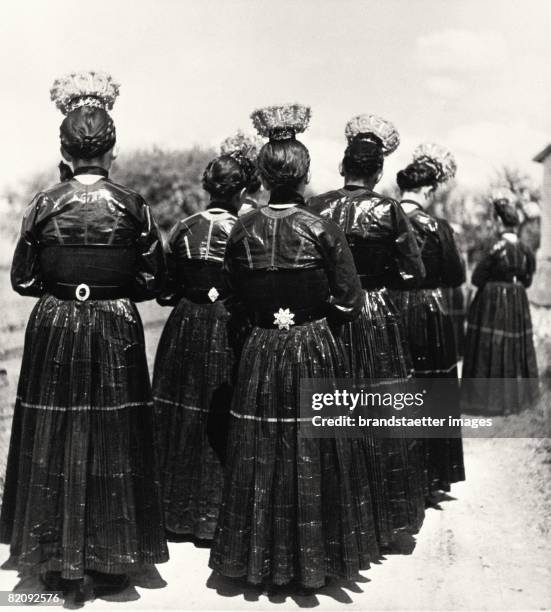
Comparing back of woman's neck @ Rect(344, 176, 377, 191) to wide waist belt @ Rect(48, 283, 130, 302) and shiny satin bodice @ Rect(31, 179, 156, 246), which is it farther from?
wide waist belt @ Rect(48, 283, 130, 302)

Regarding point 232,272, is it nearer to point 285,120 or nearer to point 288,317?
point 288,317

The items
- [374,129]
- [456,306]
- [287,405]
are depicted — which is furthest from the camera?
[456,306]

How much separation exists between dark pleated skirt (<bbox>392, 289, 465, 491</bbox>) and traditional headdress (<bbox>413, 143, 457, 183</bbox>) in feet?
2.80

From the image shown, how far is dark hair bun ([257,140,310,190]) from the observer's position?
4195mm

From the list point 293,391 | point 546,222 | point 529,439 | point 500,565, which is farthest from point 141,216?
point 546,222

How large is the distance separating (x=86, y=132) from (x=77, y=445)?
1.47 metres

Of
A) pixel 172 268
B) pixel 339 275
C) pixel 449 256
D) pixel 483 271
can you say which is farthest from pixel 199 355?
pixel 483 271

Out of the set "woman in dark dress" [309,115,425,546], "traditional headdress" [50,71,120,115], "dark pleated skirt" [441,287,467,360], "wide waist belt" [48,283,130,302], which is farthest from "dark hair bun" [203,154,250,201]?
"dark pleated skirt" [441,287,467,360]

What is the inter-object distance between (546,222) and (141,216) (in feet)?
33.5

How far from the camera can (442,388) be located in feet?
20.4

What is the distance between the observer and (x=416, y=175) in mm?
6184


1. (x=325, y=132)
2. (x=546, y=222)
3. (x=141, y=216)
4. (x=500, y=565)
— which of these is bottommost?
(x=500, y=565)

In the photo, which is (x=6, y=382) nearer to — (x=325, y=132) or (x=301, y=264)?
(x=325, y=132)

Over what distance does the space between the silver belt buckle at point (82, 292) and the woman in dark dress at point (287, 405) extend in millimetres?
722
